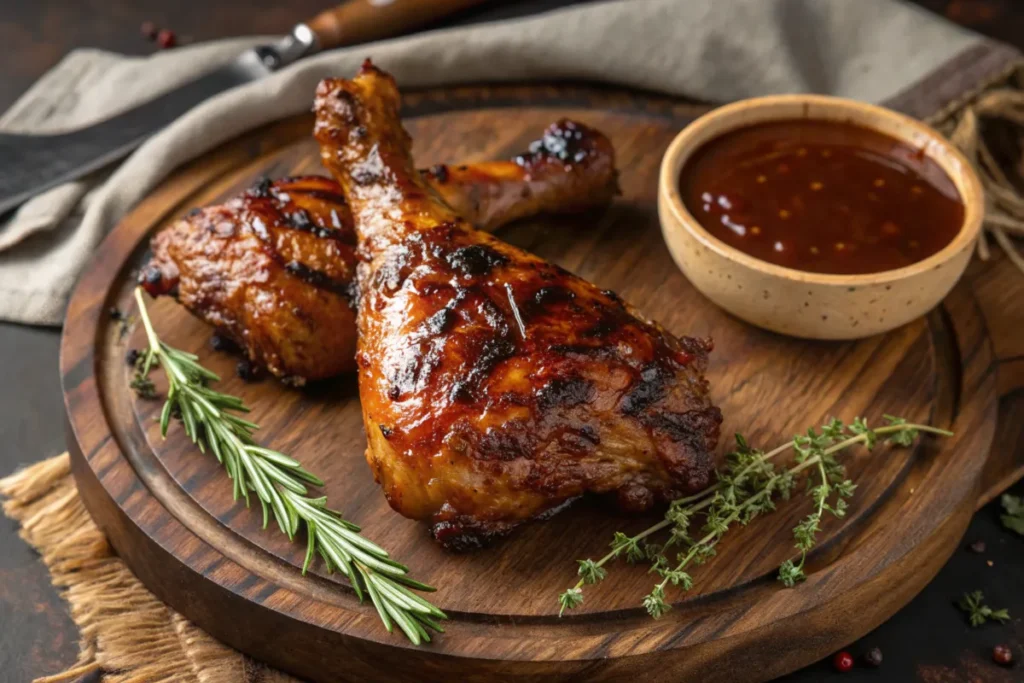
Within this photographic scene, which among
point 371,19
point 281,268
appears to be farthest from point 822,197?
point 371,19

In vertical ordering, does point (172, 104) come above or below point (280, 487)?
above

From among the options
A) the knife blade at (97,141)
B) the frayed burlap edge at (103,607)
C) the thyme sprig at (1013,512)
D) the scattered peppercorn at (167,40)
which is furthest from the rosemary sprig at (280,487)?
the scattered peppercorn at (167,40)

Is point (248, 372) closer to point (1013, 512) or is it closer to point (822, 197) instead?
point (822, 197)

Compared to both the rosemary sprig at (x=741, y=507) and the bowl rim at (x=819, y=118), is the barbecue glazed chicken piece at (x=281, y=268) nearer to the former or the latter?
the bowl rim at (x=819, y=118)

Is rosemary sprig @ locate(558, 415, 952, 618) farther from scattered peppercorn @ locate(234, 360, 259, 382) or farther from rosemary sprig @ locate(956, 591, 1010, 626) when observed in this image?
scattered peppercorn @ locate(234, 360, 259, 382)

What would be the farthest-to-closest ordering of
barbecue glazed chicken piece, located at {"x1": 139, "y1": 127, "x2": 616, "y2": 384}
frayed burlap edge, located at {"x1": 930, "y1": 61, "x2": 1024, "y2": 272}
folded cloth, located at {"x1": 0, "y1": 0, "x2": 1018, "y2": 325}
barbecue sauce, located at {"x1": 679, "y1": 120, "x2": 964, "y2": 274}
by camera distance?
folded cloth, located at {"x1": 0, "y1": 0, "x2": 1018, "y2": 325}
frayed burlap edge, located at {"x1": 930, "y1": 61, "x2": 1024, "y2": 272}
barbecue sauce, located at {"x1": 679, "y1": 120, "x2": 964, "y2": 274}
barbecue glazed chicken piece, located at {"x1": 139, "y1": 127, "x2": 616, "y2": 384}

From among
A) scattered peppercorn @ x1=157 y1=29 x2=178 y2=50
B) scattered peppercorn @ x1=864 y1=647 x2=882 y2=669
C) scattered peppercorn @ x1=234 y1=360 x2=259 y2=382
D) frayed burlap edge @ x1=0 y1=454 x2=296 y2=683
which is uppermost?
scattered peppercorn @ x1=157 y1=29 x2=178 y2=50

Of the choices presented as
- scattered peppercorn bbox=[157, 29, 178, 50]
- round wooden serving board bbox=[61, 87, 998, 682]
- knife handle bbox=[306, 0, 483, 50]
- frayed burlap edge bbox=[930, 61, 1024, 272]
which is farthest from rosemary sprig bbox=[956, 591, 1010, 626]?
scattered peppercorn bbox=[157, 29, 178, 50]
